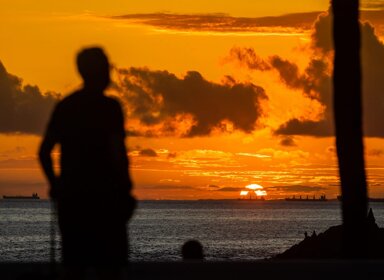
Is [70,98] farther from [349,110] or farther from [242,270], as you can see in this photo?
[349,110]

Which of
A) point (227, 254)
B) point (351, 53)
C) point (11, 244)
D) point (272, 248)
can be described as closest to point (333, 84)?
point (351, 53)

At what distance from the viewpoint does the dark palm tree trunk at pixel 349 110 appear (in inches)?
638

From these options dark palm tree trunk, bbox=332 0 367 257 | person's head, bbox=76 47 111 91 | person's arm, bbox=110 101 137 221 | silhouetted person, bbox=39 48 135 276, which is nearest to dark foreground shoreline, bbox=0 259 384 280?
dark palm tree trunk, bbox=332 0 367 257

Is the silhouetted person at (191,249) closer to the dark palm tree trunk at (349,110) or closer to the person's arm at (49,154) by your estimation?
the dark palm tree trunk at (349,110)

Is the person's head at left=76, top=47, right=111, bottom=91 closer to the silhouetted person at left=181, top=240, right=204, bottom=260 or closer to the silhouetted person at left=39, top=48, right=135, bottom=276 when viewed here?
the silhouetted person at left=39, top=48, right=135, bottom=276

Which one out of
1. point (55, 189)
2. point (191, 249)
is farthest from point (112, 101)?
point (191, 249)

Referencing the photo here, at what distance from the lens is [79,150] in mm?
8055

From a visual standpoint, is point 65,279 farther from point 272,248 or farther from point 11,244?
point 11,244

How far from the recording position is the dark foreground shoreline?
11.8m

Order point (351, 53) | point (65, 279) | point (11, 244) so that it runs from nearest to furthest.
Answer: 1. point (65, 279)
2. point (351, 53)
3. point (11, 244)

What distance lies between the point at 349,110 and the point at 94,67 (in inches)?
345

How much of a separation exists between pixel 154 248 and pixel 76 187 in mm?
78029

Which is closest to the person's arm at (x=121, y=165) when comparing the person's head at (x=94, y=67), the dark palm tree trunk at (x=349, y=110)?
the person's head at (x=94, y=67)

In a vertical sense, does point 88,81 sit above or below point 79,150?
above
